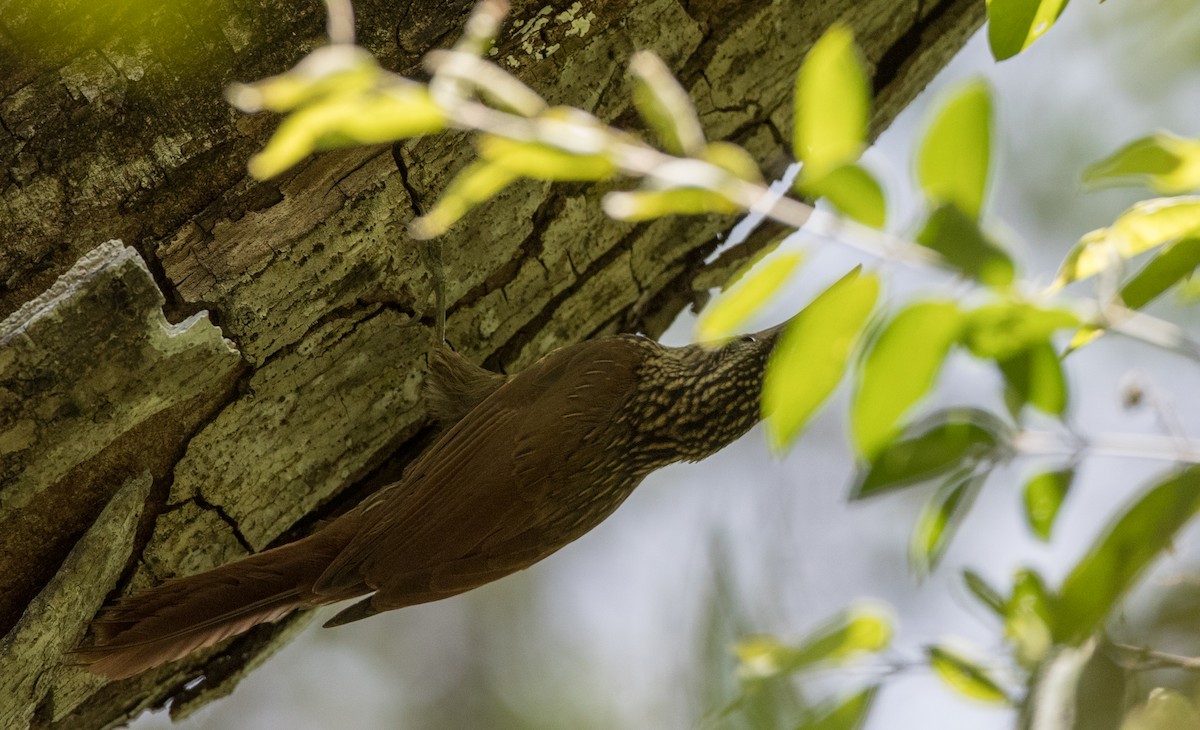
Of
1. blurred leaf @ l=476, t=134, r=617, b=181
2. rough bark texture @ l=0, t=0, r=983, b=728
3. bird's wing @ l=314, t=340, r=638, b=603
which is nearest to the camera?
blurred leaf @ l=476, t=134, r=617, b=181

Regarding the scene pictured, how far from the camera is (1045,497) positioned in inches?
49.6

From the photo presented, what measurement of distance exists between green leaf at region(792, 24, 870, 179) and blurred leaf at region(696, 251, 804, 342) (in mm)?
101

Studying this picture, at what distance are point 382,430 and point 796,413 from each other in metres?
1.91

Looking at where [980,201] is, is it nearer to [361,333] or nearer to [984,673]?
[984,673]

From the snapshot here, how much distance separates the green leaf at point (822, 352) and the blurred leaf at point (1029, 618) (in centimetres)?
38

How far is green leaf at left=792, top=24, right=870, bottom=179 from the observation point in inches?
41.6

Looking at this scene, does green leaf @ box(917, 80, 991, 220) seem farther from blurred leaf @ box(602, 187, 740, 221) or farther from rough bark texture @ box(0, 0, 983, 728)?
rough bark texture @ box(0, 0, 983, 728)

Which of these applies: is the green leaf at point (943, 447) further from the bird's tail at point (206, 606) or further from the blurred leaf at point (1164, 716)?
the bird's tail at point (206, 606)

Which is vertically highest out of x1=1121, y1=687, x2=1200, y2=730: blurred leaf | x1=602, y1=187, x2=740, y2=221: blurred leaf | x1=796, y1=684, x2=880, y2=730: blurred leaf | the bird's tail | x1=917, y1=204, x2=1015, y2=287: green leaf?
the bird's tail

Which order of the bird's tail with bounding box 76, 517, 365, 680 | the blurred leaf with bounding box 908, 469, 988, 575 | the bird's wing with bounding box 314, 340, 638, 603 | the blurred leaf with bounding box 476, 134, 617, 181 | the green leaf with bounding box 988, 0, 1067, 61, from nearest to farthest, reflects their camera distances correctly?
the blurred leaf with bounding box 476, 134, 617, 181, the blurred leaf with bounding box 908, 469, 988, 575, the green leaf with bounding box 988, 0, 1067, 61, the bird's tail with bounding box 76, 517, 365, 680, the bird's wing with bounding box 314, 340, 638, 603

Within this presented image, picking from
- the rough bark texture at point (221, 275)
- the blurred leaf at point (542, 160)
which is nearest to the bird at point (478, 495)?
the rough bark texture at point (221, 275)

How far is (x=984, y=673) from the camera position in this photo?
4.09ft

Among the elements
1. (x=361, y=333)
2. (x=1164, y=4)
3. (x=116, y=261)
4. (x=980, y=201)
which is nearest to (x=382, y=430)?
(x=361, y=333)

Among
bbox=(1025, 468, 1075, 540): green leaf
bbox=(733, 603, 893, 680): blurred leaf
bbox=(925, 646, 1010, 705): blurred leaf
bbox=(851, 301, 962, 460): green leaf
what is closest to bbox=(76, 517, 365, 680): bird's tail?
bbox=(733, 603, 893, 680): blurred leaf
